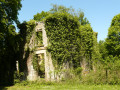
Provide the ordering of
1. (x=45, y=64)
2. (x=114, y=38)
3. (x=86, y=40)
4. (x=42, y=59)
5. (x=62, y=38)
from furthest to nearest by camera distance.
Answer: (x=114, y=38), (x=86, y=40), (x=42, y=59), (x=45, y=64), (x=62, y=38)

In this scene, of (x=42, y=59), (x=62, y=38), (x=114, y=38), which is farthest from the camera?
(x=114, y=38)

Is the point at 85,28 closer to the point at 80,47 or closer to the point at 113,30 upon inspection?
the point at 80,47

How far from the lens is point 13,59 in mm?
16922

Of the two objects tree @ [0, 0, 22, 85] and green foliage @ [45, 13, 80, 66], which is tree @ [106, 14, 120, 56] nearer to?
green foliage @ [45, 13, 80, 66]

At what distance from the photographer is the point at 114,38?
2597cm

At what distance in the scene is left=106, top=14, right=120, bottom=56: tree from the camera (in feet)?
84.7

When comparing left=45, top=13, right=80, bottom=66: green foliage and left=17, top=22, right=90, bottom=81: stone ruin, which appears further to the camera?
Result: left=45, top=13, right=80, bottom=66: green foliage

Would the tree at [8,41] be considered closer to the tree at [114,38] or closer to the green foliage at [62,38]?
the green foliage at [62,38]

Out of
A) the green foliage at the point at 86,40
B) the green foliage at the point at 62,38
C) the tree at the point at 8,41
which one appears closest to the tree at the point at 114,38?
the green foliage at the point at 86,40

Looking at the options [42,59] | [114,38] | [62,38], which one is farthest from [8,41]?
[114,38]

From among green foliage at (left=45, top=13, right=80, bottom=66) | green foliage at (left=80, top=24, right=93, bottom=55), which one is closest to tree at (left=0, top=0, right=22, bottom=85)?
green foliage at (left=45, top=13, right=80, bottom=66)

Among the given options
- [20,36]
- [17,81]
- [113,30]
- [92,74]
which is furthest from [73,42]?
[113,30]

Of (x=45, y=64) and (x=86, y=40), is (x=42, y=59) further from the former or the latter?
(x=86, y=40)

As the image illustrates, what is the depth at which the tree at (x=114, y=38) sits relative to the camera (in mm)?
25812
